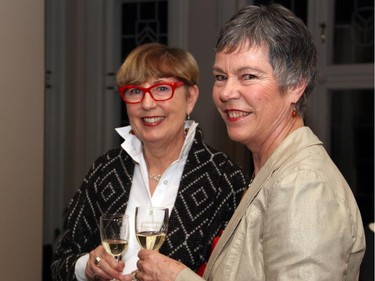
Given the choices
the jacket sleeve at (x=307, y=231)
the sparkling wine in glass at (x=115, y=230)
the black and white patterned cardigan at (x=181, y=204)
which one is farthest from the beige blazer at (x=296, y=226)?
the black and white patterned cardigan at (x=181, y=204)

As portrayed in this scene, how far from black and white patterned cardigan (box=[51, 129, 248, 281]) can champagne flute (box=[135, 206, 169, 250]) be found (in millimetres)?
389

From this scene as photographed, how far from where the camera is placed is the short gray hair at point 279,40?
124 centimetres

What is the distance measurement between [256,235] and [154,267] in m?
0.30

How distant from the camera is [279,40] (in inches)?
48.8

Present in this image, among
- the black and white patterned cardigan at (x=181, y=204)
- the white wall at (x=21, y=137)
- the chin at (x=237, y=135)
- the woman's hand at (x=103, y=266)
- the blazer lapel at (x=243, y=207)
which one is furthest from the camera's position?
the white wall at (x=21, y=137)

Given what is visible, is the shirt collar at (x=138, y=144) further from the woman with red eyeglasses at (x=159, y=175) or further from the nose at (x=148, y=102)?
the nose at (x=148, y=102)

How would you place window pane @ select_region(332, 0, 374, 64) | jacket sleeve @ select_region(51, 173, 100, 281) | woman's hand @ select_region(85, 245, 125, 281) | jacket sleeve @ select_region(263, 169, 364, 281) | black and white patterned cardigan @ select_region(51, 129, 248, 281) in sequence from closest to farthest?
1. jacket sleeve @ select_region(263, 169, 364, 281)
2. woman's hand @ select_region(85, 245, 125, 281)
3. black and white patterned cardigan @ select_region(51, 129, 248, 281)
4. jacket sleeve @ select_region(51, 173, 100, 281)
5. window pane @ select_region(332, 0, 374, 64)

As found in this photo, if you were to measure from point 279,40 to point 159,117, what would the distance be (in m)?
0.86

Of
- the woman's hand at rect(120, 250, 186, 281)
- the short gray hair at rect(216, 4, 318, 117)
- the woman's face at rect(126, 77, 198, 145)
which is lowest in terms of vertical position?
the woman's hand at rect(120, 250, 186, 281)

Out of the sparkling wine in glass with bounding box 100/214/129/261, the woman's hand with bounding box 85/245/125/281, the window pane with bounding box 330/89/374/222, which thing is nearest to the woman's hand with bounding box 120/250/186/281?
the sparkling wine in glass with bounding box 100/214/129/261

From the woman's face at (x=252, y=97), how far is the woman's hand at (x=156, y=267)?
36 cm

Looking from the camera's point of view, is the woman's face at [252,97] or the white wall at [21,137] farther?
the white wall at [21,137]

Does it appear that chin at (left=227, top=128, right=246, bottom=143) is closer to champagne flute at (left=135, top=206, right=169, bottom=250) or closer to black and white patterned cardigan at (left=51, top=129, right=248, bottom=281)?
champagne flute at (left=135, top=206, right=169, bottom=250)

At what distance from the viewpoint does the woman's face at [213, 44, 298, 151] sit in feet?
4.06
